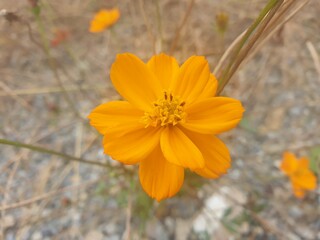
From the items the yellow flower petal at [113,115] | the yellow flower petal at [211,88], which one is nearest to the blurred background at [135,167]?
the yellow flower petal at [211,88]

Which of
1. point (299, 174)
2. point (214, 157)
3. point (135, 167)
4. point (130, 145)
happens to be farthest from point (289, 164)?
point (130, 145)

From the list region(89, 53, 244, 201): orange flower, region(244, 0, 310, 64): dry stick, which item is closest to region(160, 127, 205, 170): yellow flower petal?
region(89, 53, 244, 201): orange flower

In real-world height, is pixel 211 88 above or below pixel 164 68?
below

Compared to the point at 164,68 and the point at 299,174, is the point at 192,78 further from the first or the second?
the point at 299,174

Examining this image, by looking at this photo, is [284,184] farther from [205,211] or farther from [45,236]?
[45,236]

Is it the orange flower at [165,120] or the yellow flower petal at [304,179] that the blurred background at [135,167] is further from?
the orange flower at [165,120]

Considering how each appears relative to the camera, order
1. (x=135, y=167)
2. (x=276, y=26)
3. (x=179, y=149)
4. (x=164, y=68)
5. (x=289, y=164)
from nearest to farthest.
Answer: (x=179, y=149)
(x=164, y=68)
(x=276, y=26)
(x=135, y=167)
(x=289, y=164)
